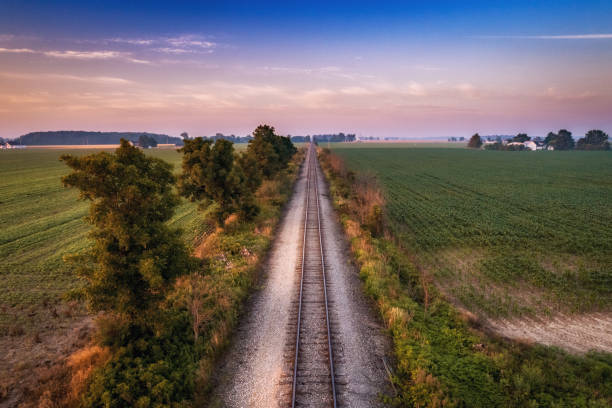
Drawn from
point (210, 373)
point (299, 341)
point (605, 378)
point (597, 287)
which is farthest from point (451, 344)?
point (597, 287)

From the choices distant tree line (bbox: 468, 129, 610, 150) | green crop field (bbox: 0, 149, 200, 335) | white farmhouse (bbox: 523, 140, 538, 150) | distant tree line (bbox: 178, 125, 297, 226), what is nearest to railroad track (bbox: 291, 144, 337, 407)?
green crop field (bbox: 0, 149, 200, 335)

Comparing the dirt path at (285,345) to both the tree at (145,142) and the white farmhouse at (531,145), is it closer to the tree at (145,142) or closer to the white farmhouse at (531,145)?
the tree at (145,142)

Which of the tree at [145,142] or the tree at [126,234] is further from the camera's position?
the tree at [145,142]

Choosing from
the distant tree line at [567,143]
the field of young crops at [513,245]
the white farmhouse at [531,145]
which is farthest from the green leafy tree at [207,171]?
the white farmhouse at [531,145]

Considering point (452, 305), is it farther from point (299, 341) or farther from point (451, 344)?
point (299, 341)

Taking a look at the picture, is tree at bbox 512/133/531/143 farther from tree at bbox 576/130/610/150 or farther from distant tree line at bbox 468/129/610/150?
tree at bbox 576/130/610/150

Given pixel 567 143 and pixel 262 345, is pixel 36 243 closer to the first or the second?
pixel 262 345

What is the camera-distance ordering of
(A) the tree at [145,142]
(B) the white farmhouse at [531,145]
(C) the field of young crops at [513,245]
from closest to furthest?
(C) the field of young crops at [513,245], (B) the white farmhouse at [531,145], (A) the tree at [145,142]
